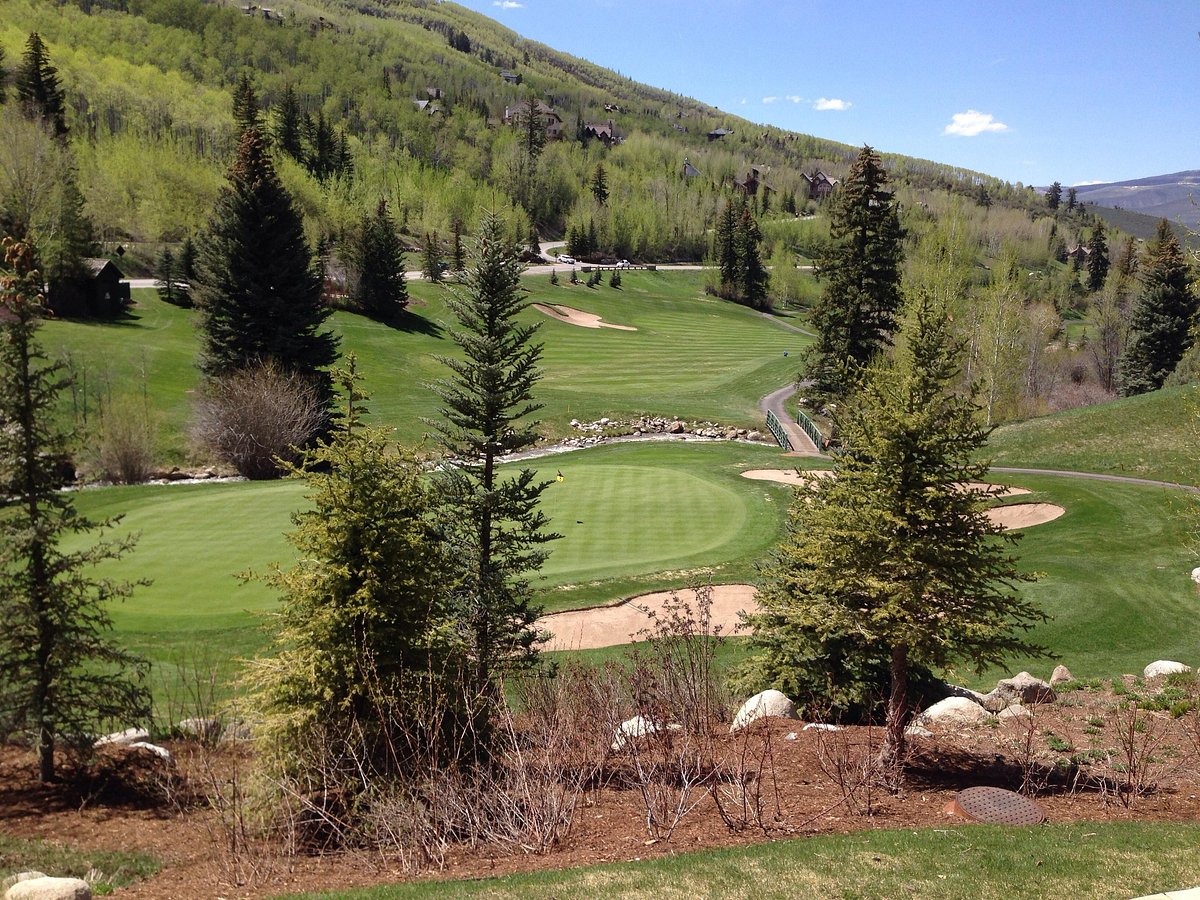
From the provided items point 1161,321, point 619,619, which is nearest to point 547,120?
point 1161,321

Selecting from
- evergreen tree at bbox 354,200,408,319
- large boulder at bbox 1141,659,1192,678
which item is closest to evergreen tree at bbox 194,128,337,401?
evergreen tree at bbox 354,200,408,319

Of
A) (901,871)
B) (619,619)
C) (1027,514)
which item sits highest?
(901,871)

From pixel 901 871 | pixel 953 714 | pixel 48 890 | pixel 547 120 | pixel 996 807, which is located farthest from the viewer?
pixel 547 120

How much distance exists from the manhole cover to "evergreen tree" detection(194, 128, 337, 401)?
116ft

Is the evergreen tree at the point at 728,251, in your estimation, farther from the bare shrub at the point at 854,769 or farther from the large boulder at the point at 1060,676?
the bare shrub at the point at 854,769

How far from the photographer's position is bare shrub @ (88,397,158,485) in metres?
33.7

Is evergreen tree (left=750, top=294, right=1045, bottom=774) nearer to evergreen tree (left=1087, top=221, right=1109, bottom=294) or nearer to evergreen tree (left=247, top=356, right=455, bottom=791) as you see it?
evergreen tree (left=247, top=356, right=455, bottom=791)

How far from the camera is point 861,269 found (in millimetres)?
35312

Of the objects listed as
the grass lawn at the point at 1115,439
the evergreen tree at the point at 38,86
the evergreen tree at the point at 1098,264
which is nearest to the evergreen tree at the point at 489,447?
the grass lawn at the point at 1115,439

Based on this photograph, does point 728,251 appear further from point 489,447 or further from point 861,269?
point 489,447

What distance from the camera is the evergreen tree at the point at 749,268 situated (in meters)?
106

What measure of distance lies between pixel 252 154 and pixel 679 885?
1578 inches

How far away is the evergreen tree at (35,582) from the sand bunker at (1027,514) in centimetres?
2736

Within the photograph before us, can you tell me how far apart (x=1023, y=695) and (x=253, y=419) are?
103ft
